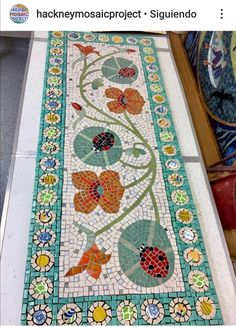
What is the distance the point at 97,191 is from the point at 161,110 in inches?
18.2

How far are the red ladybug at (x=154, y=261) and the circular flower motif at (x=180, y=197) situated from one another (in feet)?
0.59

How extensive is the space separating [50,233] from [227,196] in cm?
59

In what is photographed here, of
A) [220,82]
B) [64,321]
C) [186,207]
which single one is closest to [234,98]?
[220,82]

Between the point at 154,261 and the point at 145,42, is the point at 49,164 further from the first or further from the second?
the point at 145,42

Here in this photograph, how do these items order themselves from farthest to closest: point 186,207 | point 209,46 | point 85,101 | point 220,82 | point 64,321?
point 209,46
point 220,82
point 85,101
point 186,207
point 64,321

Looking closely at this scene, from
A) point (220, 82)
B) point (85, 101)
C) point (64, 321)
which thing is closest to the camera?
point (64, 321)

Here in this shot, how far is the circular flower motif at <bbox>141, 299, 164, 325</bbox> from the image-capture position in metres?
0.81

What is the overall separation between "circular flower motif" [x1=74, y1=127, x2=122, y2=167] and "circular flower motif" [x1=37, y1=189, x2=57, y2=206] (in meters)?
0.17

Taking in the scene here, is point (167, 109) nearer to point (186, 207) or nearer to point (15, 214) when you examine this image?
point (186, 207)

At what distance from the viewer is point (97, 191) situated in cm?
103

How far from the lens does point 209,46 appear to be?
1596 mm

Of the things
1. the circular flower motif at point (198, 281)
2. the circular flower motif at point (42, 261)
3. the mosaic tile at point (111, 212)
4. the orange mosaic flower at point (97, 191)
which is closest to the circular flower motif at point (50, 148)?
the mosaic tile at point (111, 212)

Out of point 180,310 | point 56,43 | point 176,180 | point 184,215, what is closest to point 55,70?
point 56,43

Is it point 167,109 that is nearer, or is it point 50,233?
point 50,233
